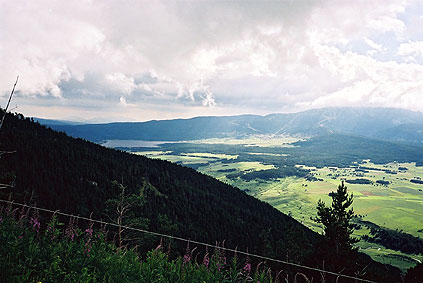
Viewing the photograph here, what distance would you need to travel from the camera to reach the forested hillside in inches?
2761

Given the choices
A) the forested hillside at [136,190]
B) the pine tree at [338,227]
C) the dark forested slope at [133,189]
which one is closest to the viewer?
the pine tree at [338,227]

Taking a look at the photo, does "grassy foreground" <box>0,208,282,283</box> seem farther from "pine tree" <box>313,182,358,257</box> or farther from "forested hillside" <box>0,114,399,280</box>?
"forested hillside" <box>0,114,399,280</box>

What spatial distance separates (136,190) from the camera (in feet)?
305

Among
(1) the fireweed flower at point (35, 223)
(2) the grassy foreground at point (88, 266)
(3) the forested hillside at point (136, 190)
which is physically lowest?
(3) the forested hillside at point (136, 190)

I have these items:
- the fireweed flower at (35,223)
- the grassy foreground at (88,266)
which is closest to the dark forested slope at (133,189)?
the fireweed flower at (35,223)

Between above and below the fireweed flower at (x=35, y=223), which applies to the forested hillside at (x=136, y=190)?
below

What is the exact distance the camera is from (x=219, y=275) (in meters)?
7.96

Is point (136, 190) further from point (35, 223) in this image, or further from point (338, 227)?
point (35, 223)

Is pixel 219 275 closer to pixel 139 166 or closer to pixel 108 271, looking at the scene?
pixel 108 271

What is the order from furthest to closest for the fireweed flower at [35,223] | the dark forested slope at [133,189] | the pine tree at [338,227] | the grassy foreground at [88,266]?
1. the dark forested slope at [133,189]
2. the pine tree at [338,227]
3. the fireweed flower at [35,223]
4. the grassy foreground at [88,266]

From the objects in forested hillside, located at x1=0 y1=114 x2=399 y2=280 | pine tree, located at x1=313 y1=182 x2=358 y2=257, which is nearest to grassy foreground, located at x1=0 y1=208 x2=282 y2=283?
pine tree, located at x1=313 y1=182 x2=358 y2=257

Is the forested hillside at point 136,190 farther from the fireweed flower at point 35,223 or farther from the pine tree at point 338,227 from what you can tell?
the fireweed flower at point 35,223

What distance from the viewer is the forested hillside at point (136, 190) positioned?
70125mm

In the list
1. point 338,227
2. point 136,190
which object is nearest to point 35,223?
point 338,227
